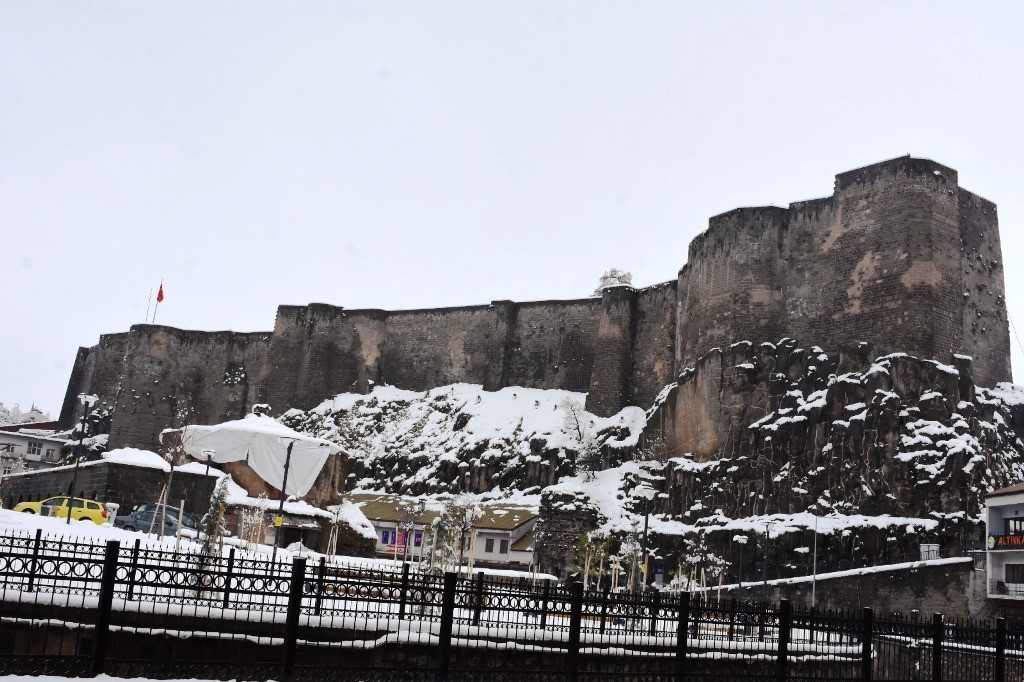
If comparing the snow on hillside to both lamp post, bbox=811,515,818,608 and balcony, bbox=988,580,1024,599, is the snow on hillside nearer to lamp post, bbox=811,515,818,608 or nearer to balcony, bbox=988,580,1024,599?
lamp post, bbox=811,515,818,608

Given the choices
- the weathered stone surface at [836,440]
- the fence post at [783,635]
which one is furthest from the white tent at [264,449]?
the fence post at [783,635]

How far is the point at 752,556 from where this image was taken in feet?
136

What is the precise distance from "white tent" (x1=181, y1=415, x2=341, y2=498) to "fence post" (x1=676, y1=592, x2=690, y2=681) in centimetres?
1960

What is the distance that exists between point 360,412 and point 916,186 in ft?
125

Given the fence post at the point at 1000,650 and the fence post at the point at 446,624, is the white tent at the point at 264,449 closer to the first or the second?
the fence post at the point at 446,624

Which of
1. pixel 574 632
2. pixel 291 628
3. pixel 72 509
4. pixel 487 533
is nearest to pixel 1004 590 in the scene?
pixel 487 533

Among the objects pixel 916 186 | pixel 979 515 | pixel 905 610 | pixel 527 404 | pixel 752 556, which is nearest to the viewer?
pixel 905 610

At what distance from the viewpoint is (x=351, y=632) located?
1466 centimetres

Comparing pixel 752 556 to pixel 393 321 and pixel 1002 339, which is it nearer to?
pixel 1002 339

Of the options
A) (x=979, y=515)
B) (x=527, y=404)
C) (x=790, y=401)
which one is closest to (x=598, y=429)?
(x=527, y=404)

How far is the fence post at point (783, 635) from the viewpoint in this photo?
1420cm

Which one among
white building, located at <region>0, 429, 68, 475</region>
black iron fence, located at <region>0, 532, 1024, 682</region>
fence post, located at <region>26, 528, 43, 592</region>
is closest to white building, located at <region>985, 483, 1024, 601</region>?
black iron fence, located at <region>0, 532, 1024, 682</region>

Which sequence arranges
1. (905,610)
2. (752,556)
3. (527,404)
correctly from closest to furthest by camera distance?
(905,610)
(752,556)
(527,404)

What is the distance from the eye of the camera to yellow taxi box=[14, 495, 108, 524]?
28750 mm
